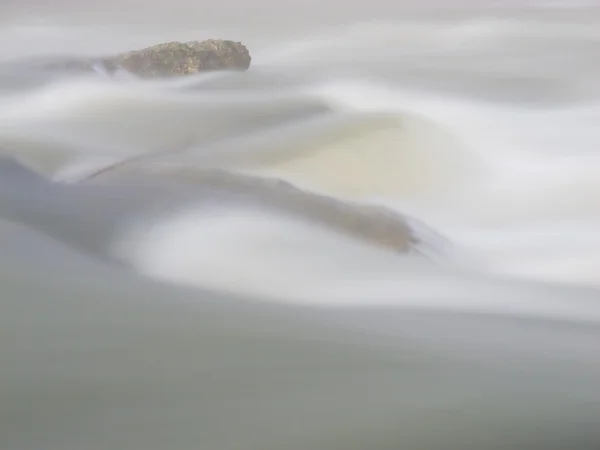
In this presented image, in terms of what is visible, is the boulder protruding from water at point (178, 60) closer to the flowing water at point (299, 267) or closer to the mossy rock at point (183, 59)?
the mossy rock at point (183, 59)

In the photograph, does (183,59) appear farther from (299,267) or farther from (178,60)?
(299,267)

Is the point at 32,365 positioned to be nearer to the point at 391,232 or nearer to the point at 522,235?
the point at 391,232

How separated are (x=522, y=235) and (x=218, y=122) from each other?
30.3 inches

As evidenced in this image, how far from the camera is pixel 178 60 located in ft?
7.36

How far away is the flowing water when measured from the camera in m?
0.43

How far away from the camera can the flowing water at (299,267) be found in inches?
16.8

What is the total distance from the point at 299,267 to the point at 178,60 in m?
1.61

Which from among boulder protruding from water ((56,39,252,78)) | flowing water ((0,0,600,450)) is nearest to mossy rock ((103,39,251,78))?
boulder protruding from water ((56,39,252,78))

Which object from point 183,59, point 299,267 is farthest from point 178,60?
point 299,267

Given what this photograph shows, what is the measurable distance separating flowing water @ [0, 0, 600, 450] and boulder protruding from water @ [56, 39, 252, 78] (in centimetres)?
14

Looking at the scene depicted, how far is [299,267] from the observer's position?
752mm

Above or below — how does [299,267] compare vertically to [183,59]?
below

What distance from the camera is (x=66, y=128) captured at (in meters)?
1.68

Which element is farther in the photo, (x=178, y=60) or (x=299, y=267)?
(x=178, y=60)
